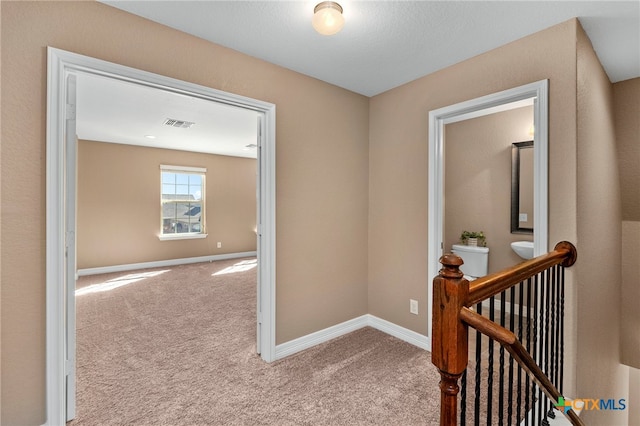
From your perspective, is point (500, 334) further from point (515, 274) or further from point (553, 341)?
point (553, 341)

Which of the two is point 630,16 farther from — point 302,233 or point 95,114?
point 95,114

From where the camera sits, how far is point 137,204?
6105 millimetres

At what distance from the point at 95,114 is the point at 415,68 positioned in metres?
A: 4.03

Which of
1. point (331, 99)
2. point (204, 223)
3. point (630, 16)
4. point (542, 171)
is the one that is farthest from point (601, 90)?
point (204, 223)

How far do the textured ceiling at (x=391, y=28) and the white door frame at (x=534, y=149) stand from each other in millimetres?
382

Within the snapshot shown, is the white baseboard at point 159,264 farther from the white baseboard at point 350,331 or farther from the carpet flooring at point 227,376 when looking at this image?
the white baseboard at point 350,331

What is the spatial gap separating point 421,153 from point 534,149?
91cm

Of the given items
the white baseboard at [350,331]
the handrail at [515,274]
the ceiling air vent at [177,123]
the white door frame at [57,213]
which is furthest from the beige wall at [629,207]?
the ceiling air vent at [177,123]

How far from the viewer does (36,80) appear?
1.62 meters

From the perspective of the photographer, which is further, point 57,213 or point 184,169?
point 184,169

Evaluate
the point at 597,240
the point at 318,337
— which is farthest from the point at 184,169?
the point at 597,240

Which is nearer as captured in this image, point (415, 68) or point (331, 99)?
point (415, 68)

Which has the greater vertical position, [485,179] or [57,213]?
[485,179]

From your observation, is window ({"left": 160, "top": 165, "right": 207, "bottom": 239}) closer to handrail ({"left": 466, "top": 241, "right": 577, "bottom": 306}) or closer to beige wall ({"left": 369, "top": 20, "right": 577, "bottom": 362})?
Result: beige wall ({"left": 369, "top": 20, "right": 577, "bottom": 362})
